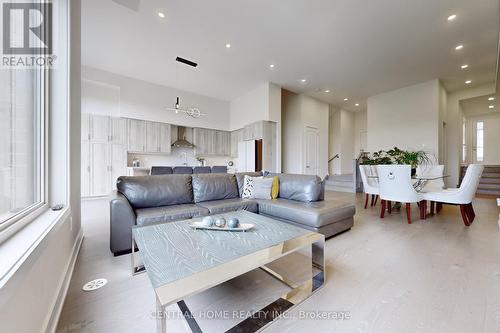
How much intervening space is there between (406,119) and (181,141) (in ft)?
23.3

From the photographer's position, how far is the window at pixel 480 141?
7.97 meters

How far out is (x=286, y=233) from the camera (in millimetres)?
1549

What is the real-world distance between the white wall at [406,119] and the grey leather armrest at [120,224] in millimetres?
7352

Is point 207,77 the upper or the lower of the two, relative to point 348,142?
upper

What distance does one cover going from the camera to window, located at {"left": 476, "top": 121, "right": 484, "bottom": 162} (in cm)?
797

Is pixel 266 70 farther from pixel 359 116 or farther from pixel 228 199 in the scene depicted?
pixel 359 116

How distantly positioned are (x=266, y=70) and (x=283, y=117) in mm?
2664

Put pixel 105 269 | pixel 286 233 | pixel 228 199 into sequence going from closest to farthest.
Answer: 1. pixel 286 233
2. pixel 105 269
3. pixel 228 199

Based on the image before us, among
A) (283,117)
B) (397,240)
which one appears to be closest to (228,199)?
(397,240)

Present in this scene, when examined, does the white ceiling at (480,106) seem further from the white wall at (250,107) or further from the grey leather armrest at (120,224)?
the grey leather armrest at (120,224)

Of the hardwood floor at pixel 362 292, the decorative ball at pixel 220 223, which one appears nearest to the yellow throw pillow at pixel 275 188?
the hardwood floor at pixel 362 292

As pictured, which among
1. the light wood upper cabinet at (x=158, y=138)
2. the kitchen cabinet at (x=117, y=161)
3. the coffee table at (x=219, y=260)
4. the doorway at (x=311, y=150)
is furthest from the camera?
the doorway at (x=311, y=150)

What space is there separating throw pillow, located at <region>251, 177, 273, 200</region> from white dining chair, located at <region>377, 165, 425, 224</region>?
6.37 feet

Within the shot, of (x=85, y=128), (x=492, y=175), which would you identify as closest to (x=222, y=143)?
(x=85, y=128)
